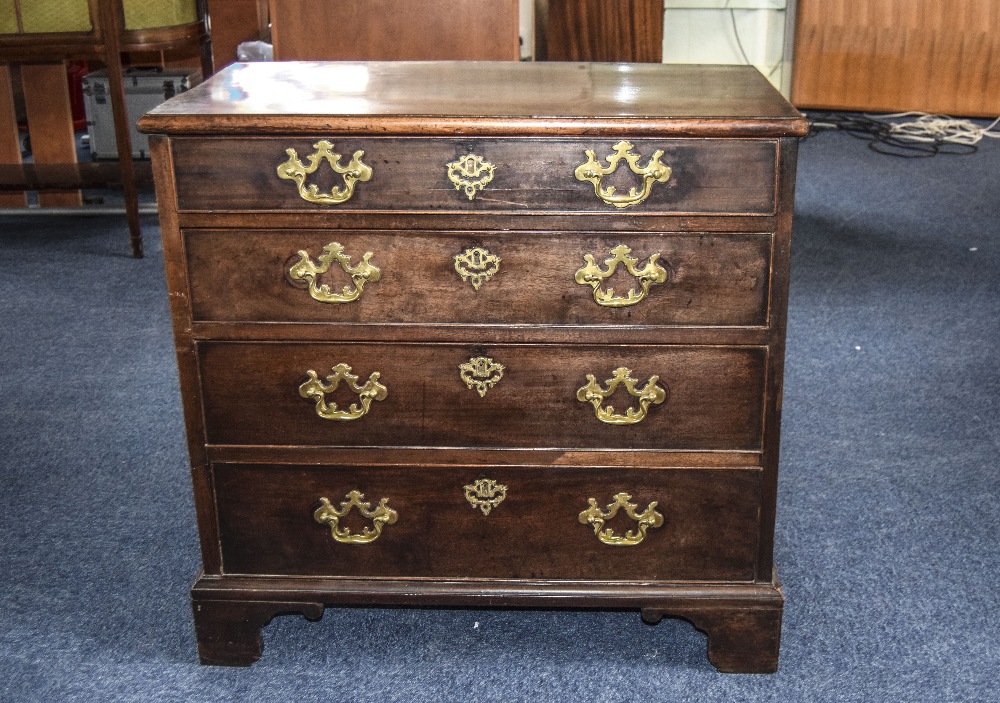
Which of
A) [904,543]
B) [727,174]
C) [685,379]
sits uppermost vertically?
[727,174]

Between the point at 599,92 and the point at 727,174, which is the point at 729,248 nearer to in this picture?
the point at 727,174

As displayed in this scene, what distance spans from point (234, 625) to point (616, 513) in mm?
584

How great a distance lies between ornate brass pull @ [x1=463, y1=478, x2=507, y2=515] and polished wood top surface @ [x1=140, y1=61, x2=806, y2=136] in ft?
1.64

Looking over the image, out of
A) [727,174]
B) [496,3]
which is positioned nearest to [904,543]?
[727,174]

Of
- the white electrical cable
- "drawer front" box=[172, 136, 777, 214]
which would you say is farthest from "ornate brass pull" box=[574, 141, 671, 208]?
the white electrical cable

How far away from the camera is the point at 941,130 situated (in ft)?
16.1

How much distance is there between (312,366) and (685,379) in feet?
1.66

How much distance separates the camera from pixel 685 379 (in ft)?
5.29

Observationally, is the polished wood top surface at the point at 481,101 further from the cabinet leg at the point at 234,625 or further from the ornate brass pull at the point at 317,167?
the cabinet leg at the point at 234,625

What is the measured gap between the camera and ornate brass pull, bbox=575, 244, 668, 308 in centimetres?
154

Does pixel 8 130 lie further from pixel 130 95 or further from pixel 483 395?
pixel 483 395

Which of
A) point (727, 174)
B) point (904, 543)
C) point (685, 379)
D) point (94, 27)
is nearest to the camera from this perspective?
point (727, 174)

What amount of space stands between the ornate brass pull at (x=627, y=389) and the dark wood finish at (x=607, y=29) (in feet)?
4.15

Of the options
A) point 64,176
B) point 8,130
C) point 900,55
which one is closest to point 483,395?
point 64,176
